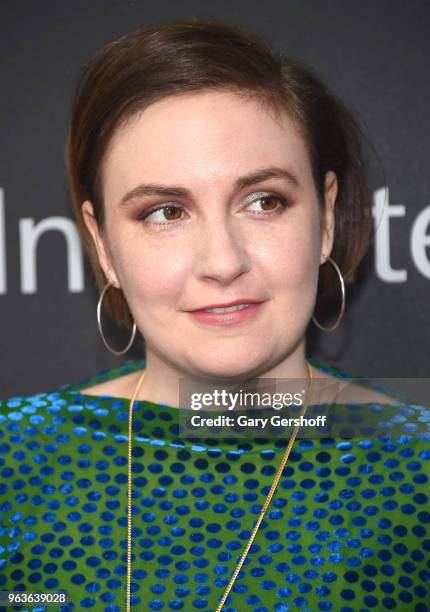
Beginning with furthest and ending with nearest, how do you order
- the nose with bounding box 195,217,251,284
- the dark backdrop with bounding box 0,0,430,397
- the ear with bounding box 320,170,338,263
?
the dark backdrop with bounding box 0,0,430,397 → the ear with bounding box 320,170,338,263 → the nose with bounding box 195,217,251,284

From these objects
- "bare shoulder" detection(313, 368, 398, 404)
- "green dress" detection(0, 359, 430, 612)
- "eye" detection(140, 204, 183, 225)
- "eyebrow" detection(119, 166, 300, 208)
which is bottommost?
"green dress" detection(0, 359, 430, 612)

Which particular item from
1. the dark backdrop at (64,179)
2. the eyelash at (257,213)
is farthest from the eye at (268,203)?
the dark backdrop at (64,179)

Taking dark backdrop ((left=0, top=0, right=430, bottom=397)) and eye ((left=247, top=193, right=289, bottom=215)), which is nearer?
eye ((left=247, top=193, right=289, bottom=215))

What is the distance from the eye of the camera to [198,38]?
1499 millimetres

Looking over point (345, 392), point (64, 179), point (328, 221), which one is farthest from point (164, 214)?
point (64, 179)

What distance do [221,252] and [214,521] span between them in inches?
18.0

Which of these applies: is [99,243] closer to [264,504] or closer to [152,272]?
[152,272]

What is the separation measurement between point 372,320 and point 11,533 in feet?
2.96

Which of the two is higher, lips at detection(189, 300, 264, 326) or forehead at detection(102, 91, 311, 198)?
forehead at detection(102, 91, 311, 198)

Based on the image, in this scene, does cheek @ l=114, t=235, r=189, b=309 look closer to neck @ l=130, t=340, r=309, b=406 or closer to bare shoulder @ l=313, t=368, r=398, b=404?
neck @ l=130, t=340, r=309, b=406

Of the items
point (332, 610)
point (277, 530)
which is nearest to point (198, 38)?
point (277, 530)

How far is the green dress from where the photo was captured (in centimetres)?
140

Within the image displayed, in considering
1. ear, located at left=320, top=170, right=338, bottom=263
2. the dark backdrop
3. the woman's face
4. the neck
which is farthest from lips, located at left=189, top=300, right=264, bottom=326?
the dark backdrop

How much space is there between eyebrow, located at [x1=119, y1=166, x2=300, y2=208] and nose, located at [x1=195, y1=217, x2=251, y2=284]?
0.22 ft
